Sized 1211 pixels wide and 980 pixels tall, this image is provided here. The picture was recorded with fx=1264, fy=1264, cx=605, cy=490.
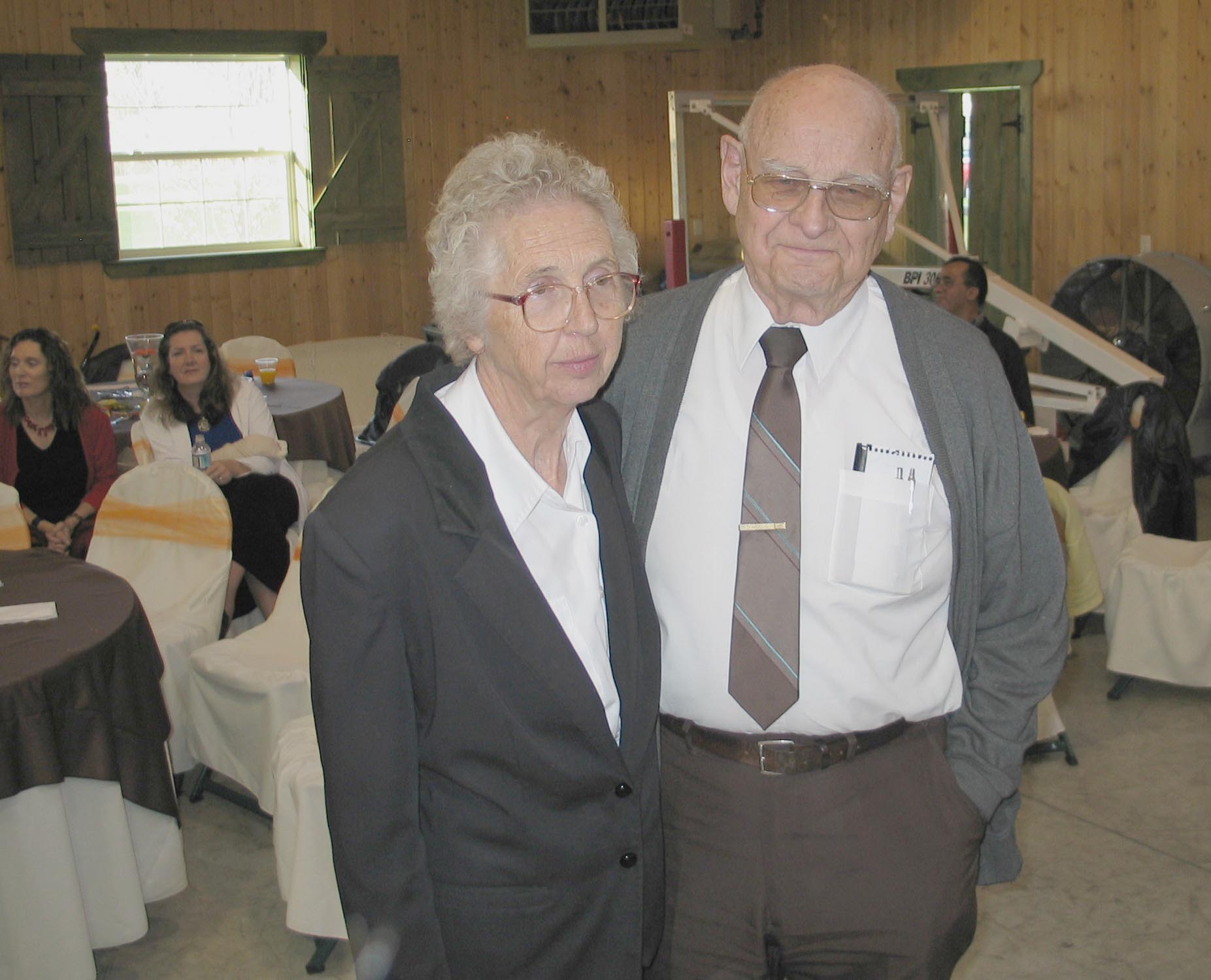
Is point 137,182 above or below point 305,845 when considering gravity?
above

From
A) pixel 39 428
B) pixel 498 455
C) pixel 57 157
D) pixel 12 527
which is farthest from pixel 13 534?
pixel 57 157

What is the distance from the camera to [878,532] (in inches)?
59.2

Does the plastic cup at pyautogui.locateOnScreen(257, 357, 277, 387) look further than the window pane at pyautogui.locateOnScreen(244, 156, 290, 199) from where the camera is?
No

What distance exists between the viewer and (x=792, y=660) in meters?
1.52

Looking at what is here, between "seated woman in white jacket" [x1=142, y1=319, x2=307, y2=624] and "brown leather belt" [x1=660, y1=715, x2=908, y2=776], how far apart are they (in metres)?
3.14

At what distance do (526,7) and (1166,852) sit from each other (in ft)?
25.0

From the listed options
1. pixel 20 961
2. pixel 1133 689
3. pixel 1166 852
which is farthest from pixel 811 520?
pixel 1133 689

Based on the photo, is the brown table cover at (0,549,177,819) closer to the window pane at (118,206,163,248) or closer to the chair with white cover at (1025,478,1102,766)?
the chair with white cover at (1025,478,1102,766)

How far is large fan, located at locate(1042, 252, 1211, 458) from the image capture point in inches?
271

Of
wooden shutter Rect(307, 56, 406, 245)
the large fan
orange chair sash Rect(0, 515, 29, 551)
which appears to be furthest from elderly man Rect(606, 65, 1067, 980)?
wooden shutter Rect(307, 56, 406, 245)

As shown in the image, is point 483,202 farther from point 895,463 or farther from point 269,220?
point 269,220

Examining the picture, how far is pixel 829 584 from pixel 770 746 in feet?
0.69

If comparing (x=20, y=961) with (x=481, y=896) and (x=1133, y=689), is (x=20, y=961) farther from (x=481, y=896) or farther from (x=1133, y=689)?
(x=1133, y=689)

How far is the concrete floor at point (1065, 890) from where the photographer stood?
116 inches
